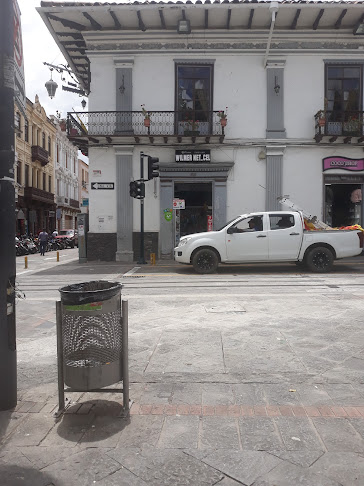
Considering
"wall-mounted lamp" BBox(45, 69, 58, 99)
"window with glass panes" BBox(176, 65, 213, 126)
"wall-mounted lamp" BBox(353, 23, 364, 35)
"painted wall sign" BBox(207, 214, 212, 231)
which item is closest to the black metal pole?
"painted wall sign" BBox(207, 214, 212, 231)

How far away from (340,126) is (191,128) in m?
6.29

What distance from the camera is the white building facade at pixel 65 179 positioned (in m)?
49.3

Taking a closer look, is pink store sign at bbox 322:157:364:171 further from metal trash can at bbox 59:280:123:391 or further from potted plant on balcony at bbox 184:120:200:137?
metal trash can at bbox 59:280:123:391

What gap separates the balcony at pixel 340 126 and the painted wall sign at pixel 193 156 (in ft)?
15.1

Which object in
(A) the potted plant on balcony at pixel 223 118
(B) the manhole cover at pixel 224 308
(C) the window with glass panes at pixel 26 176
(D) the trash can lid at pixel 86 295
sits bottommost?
(B) the manhole cover at pixel 224 308

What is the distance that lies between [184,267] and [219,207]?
3.92m

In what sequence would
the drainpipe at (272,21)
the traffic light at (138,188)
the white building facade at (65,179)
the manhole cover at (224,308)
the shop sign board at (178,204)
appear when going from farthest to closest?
the white building facade at (65,179), the shop sign board at (178,204), the traffic light at (138,188), the drainpipe at (272,21), the manhole cover at (224,308)

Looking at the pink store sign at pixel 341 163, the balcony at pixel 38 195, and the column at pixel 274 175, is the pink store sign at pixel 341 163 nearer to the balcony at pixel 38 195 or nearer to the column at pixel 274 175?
the column at pixel 274 175

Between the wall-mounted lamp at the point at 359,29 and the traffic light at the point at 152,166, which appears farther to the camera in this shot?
the wall-mounted lamp at the point at 359,29

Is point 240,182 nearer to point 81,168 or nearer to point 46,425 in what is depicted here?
point 46,425

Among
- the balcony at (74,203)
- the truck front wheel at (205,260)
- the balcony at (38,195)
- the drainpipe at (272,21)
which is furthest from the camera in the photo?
the balcony at (74,203)

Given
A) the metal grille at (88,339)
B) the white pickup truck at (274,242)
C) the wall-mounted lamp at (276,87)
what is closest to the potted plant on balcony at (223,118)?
the wall-mounted lamp at (276,87)

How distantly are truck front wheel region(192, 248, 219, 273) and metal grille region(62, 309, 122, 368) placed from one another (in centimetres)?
899

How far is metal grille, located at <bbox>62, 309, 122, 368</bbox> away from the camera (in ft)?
10.8
